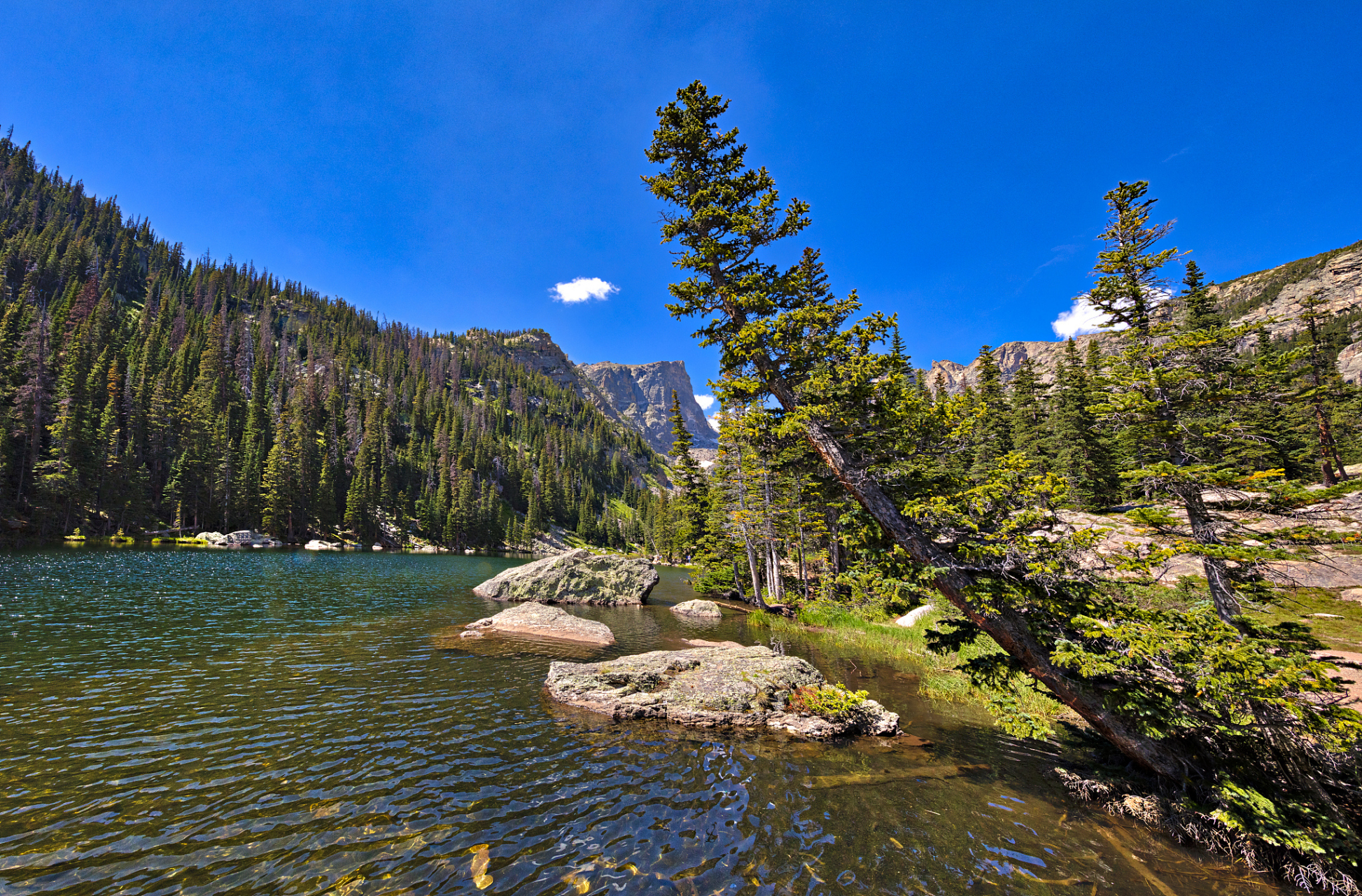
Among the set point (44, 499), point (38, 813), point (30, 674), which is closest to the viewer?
point (38, 813)

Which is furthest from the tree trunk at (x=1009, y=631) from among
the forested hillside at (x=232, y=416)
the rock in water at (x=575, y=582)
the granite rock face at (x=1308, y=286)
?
the granite rock face at (x=1308, y=286)

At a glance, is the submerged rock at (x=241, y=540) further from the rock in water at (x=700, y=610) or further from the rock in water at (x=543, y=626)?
the rock in water at (x=700, y=610)

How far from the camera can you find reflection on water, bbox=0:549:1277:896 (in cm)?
591

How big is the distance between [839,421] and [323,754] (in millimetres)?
12530

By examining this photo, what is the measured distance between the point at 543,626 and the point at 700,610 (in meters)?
11.7

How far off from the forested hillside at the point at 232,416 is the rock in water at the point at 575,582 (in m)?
61.7

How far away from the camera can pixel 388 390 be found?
15350cm

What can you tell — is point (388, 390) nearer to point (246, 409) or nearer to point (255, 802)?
point (246, 409)

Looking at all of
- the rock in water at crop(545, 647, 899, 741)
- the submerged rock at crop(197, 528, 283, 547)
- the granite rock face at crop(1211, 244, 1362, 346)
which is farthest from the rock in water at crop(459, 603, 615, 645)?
the granite rock face at crop(1211, 244, 1362, 346)

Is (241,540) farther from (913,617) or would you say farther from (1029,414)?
(1029,414)

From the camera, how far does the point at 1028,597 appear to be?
8.47 meters

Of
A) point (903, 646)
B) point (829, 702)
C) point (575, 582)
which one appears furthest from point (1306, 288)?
point (829, 702)

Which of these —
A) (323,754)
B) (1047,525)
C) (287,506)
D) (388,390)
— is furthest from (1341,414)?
(388,390)

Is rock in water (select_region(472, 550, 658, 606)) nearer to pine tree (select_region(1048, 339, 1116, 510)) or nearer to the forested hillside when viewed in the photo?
pine tree (select_region(1048, 339, 1116, 510))
